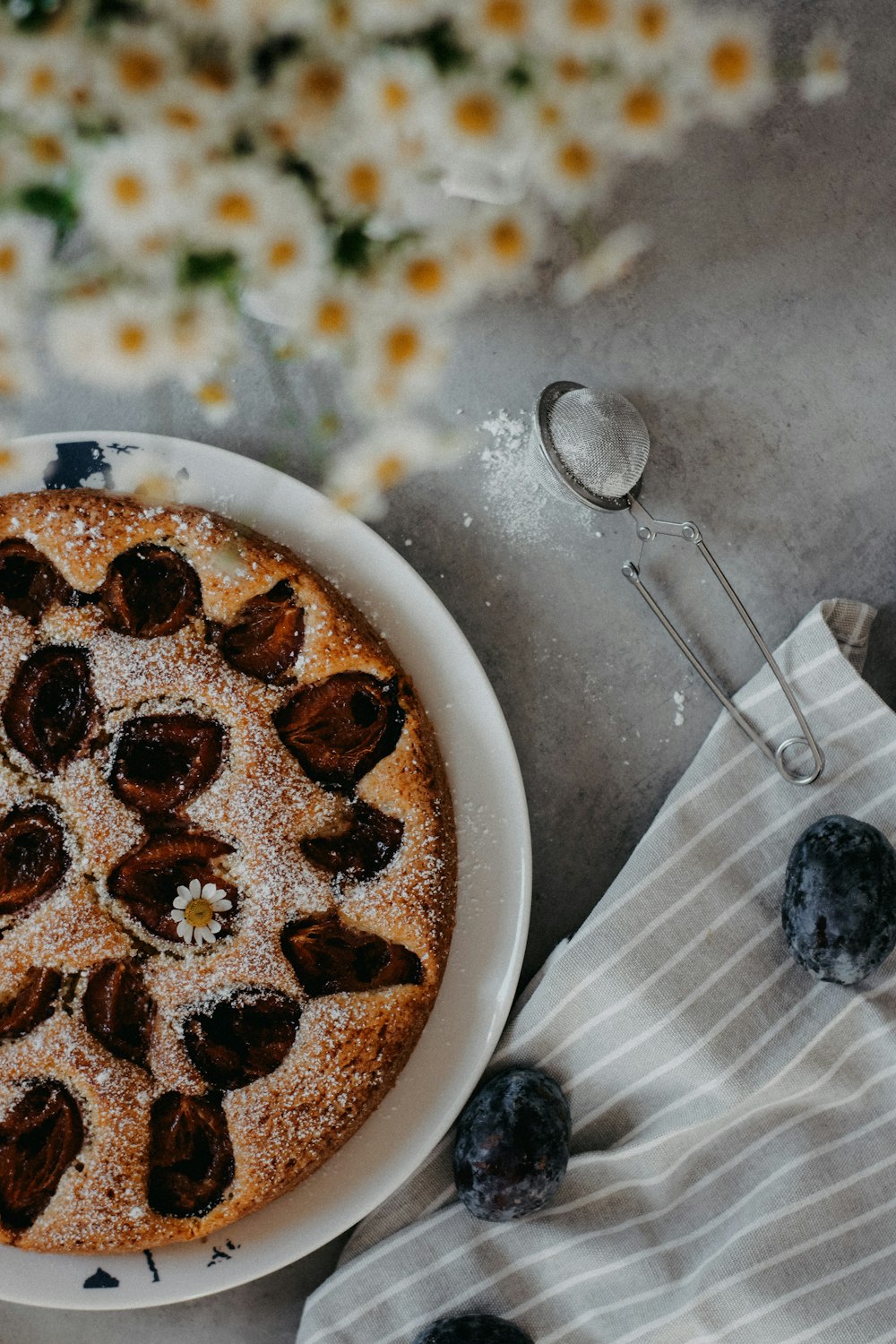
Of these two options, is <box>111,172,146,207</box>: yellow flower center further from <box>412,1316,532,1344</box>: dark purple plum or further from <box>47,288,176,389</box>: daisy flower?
<box>412,1316,532,1344</box>: dark purple plum

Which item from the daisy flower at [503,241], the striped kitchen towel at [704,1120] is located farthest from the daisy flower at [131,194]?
the striped kitchen towel at [704,1120]

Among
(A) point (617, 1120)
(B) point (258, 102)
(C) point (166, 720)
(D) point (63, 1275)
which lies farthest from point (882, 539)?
(D) point (63, 1275)

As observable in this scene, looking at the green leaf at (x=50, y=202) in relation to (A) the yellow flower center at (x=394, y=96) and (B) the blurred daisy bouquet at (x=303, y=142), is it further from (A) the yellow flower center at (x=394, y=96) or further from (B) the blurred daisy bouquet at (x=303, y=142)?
(A) the yellow flower center at (x=394, y=96)

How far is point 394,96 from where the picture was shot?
723 millimetres

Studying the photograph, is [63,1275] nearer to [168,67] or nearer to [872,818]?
[872,818]

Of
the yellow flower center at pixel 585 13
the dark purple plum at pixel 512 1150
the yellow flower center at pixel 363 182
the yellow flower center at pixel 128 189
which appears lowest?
the dark purple plum at pixel 512 1150

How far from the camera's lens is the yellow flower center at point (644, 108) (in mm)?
766

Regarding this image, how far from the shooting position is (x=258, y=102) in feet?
2.21

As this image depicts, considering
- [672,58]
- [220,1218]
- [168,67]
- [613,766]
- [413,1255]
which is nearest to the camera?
[168,67]

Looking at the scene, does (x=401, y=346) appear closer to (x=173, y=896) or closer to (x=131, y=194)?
(x=131, y=194)

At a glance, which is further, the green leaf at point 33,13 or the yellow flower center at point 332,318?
the yellow flower center at point 332,318

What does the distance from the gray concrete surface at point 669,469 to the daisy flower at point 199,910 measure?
61cm

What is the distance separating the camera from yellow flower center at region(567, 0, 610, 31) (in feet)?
2.37

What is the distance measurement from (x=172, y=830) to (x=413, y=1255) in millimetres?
861
